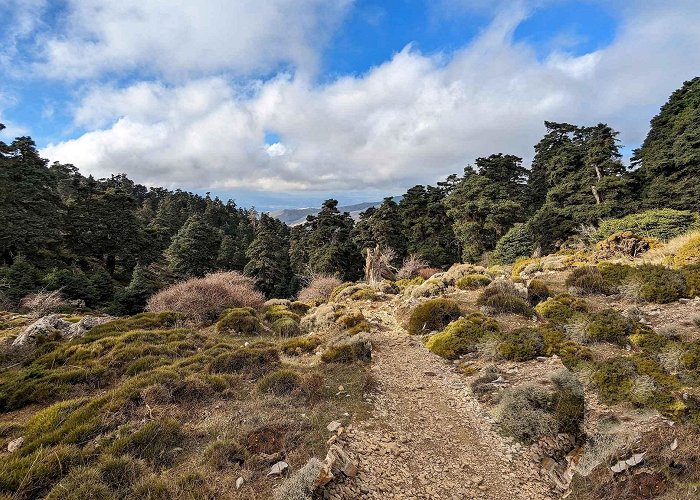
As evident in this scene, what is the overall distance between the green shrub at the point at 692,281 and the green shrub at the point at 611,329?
11.9ft

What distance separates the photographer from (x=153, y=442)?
5.41 metres

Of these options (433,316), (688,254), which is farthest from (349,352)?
(688,254)

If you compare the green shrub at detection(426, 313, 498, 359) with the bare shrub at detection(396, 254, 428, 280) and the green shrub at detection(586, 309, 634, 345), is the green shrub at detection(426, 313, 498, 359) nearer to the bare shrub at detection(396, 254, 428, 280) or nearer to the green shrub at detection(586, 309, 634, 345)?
the green shrub at detection(586, 309, 634, 345)

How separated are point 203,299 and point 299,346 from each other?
28.5ft

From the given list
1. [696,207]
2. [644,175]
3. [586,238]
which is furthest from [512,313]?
[644,175]

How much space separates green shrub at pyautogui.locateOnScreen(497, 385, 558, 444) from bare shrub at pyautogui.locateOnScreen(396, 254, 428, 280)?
22896 mm

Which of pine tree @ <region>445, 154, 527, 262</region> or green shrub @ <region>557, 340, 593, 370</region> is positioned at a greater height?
pine tree @ <region>445, 154, 527, 262</region>

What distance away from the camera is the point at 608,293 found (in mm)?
12789

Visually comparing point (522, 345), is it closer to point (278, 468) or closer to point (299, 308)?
point (278, 468)

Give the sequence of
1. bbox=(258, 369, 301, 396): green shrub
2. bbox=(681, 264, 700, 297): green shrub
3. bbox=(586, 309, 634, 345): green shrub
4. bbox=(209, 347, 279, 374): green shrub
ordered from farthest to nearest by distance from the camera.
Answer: bbox=(681, 264, 700, 297): green shrub
bbox=(209, 347, 279, 374): green shrub
bbox=(586, 309, 634, 345): green shrub
bbox=(258, 369, 301, 396): green shrub

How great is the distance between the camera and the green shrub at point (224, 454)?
4969 millimetres

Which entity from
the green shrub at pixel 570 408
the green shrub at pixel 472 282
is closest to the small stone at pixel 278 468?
the green shrub at pixel 570 408

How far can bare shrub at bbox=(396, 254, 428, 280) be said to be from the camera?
2995 centimetres

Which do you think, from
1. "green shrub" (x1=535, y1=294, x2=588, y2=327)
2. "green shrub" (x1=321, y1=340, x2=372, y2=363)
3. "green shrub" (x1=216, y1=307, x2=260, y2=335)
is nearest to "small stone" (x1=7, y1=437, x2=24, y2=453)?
"green shrub" (x1=321, y1=340, x2=372, y2=363)
